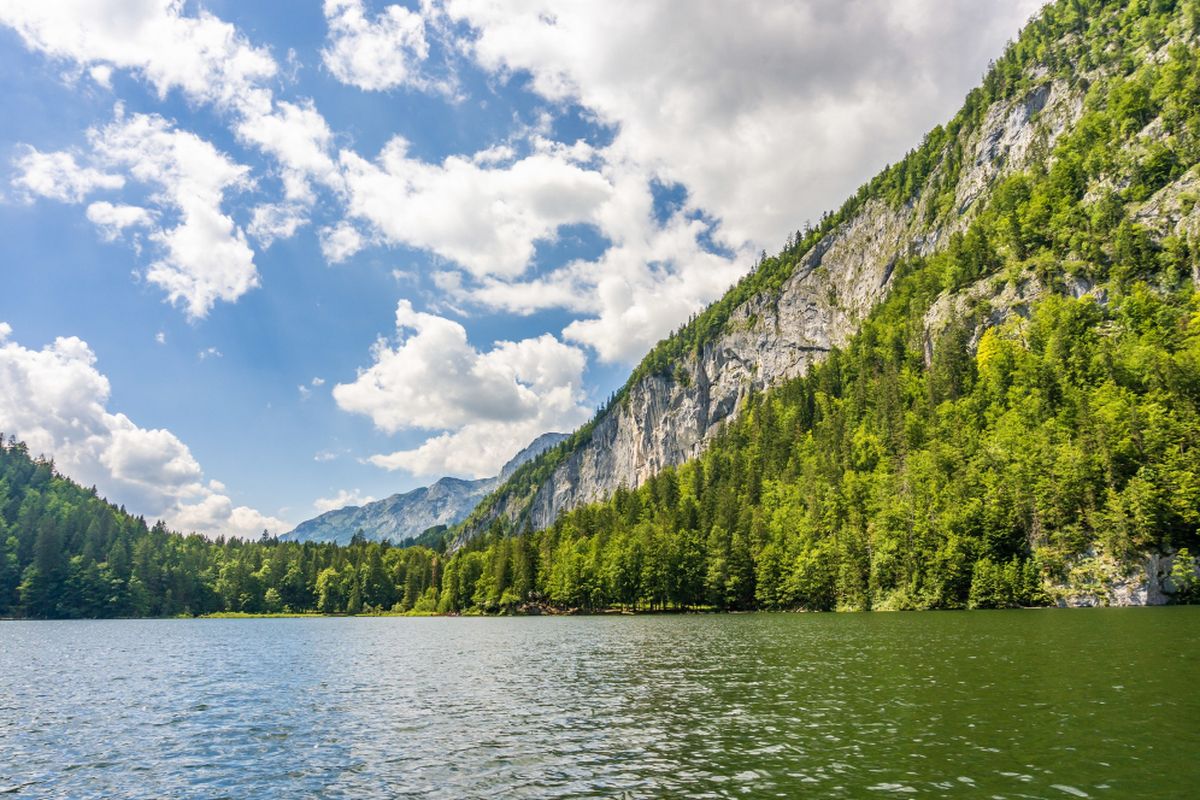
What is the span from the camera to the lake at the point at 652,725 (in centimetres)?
1958

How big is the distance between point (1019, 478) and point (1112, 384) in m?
25.9

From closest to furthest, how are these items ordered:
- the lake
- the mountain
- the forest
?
the lake < the mountain < the forest

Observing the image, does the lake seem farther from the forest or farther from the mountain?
the mountain

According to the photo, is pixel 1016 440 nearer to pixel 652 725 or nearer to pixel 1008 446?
pixel 1008 446

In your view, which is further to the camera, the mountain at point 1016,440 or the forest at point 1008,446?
the forest at point 1008,446

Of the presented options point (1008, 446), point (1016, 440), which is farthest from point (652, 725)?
point (1016, 440)

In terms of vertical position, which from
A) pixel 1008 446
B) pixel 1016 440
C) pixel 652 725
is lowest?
pixel 652 725

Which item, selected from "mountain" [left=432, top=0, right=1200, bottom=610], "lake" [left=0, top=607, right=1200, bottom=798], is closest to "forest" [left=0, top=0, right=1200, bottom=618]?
"mountain" [left=432, top=0, right=1200, bottom=610]

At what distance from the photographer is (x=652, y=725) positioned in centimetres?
2795

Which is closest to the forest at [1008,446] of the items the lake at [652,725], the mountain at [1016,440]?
the mountain at [1016,440]

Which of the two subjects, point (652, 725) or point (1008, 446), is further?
point (1008, 446)

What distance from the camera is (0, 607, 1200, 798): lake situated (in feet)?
64.2

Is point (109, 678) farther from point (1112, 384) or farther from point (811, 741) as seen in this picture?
point (1112, 384)

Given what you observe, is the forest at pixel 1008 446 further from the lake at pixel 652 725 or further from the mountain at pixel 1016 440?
the lake at pixel 652 725
